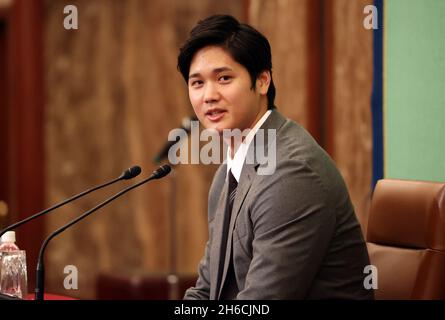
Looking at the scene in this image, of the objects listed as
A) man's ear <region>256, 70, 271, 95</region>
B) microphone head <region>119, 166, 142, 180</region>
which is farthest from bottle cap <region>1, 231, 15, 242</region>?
man's ear <region>256, 70, 271, 95</region>

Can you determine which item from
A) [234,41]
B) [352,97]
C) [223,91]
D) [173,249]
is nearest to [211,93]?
[223,91]

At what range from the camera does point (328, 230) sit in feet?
5.66

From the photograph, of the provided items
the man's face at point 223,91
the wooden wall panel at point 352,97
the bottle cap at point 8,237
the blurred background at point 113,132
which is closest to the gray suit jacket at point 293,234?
the man's face at point 223,91

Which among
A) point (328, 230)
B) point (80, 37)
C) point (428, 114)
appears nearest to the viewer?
point (328, 230)

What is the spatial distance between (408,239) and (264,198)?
44cm

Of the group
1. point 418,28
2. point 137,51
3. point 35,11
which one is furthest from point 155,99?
point 418,28

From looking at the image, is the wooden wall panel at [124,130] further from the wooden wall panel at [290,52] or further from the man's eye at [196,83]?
the man's eye at [196,83]

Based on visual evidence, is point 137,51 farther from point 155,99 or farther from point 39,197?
point 39,197

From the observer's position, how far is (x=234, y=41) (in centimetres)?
194

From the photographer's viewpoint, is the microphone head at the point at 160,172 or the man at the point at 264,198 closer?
the man at the point at 264,198

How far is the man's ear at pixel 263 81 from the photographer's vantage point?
2002 millimetres

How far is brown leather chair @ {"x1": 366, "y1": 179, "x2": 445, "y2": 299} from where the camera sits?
71.2 inches

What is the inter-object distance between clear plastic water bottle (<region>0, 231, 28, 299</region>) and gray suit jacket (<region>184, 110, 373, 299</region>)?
0.59m

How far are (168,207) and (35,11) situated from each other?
1.84 metres
